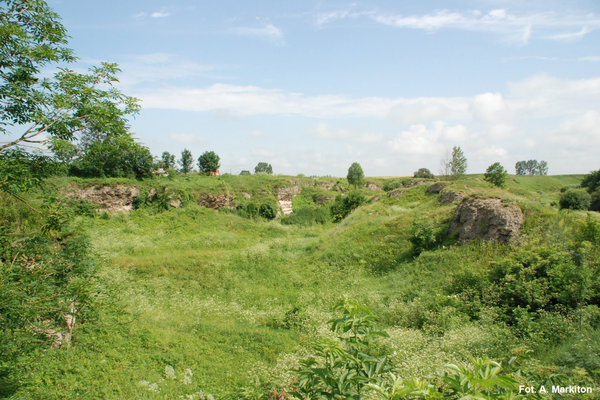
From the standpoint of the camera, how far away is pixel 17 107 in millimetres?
5266

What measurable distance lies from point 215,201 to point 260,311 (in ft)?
79.8

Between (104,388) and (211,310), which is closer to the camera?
(104,388)

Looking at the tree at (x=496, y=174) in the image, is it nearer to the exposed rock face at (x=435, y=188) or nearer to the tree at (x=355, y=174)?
the exposed rock face at (x=435, y=188)

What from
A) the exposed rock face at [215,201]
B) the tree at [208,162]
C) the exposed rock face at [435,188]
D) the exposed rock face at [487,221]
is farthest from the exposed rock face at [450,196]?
the tree at [208,162]

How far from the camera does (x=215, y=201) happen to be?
35.5 metres

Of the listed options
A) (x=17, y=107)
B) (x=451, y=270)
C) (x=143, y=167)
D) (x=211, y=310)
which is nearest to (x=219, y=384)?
(x=211, y=310)

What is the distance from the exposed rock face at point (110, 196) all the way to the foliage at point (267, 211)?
12.6 meters

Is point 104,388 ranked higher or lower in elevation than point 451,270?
lower

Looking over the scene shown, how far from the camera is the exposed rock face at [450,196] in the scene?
2225cm

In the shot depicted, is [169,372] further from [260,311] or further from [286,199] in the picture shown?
[286,199]

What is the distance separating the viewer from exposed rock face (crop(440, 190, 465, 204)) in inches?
876

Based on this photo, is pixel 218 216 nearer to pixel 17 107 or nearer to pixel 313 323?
pixel 313 323

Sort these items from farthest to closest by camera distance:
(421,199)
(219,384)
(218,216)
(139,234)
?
(218,216), (421,199), (139,234), (219,384)

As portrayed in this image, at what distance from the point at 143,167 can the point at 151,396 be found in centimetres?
2972
